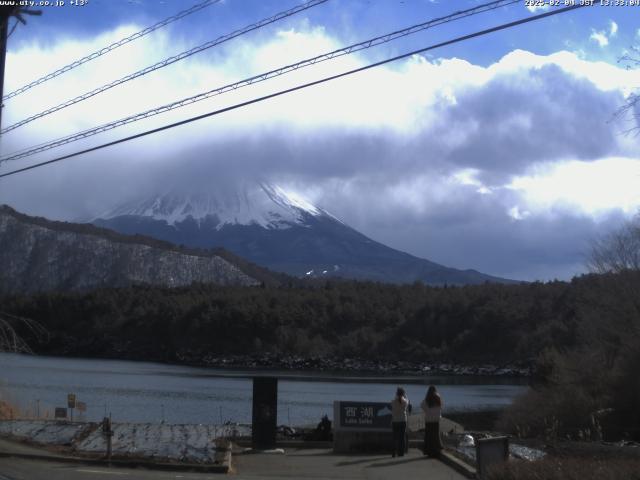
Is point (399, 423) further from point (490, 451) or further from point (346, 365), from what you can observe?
point (346, 365)

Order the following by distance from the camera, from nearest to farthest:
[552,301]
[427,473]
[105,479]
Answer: [105,479], [427,473], [552,301]

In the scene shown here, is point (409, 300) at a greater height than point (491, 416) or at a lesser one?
greater

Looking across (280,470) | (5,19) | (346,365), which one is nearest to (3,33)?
(5,19)

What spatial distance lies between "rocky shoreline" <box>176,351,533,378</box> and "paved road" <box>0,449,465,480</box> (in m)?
94.5

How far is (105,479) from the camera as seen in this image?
14.8m

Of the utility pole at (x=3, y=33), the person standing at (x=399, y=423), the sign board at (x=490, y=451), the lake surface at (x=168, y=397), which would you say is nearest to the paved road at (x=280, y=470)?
the person standing at (x=399, y=423)

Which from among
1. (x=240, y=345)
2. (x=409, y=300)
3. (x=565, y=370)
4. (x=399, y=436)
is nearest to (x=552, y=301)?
(x=409, y=300)

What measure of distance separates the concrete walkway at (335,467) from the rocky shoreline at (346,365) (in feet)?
309

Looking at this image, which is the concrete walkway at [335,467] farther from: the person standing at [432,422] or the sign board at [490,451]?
the sign board at [490,451]

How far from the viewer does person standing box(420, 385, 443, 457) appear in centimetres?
1844

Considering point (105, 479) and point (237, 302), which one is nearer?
point (105, 479)

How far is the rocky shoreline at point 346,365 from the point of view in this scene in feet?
384

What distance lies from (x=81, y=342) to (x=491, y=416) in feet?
334

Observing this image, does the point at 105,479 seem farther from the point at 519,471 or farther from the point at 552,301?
the point at 552,301
